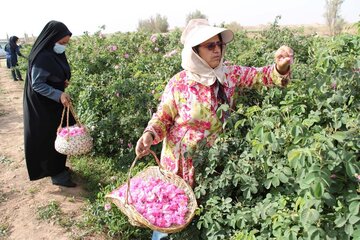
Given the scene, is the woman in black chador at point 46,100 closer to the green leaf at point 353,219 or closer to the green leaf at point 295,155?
the green leaf at point 295,155

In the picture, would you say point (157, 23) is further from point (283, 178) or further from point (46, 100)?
point (283, 178)

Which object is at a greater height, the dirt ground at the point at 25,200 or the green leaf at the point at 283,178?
the green leaf at the point at 283,178

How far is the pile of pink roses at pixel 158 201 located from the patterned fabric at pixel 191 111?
169mm

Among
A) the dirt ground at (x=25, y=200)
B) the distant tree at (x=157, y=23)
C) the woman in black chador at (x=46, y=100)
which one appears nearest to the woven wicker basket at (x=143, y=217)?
the dirt ground at (x=25, y=200)

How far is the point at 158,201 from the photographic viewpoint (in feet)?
6.71

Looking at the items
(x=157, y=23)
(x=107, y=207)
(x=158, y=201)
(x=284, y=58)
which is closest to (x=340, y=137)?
(x=284, y=58)

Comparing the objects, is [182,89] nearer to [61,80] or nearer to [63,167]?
[61,80]

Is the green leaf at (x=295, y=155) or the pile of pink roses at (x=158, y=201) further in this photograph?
the pile of pink roses at (x=158, y=201)

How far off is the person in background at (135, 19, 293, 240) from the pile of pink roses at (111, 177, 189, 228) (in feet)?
0.56

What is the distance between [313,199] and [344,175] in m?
0.17

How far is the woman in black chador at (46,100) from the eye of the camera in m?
3.39

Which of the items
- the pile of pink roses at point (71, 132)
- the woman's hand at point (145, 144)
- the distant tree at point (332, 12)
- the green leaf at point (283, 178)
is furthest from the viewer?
the distant tree at point (332, 12)

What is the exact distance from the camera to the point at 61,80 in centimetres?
357

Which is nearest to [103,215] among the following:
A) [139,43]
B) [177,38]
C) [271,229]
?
[271,229]
